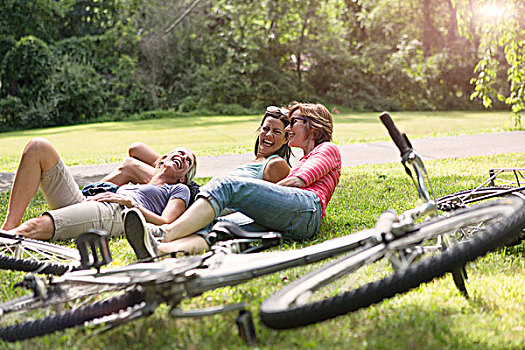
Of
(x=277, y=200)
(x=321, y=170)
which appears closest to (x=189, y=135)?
(x=321, y=170)

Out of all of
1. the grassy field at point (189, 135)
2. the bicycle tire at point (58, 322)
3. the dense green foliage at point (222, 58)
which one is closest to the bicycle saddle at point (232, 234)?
the bicycle tire at point (58, 322)

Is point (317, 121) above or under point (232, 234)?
above

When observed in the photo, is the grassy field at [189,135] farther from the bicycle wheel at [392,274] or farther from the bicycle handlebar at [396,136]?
the bicycle wheel at [392,274]

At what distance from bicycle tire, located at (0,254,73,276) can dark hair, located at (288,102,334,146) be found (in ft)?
6.07

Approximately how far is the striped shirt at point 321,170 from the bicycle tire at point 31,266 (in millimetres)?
1490

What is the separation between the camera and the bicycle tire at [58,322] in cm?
193

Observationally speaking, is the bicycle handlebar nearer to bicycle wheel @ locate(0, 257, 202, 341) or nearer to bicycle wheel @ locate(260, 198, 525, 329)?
bicycle wheel @ locate(260, 198, 525, 329)

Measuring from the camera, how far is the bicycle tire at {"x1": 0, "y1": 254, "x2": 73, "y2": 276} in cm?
283

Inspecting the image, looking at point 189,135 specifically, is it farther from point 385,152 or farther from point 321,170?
point 321,170

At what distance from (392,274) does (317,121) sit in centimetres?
203

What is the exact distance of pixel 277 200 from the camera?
3.18 metres

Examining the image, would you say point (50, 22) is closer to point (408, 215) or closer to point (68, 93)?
point (68, 93)

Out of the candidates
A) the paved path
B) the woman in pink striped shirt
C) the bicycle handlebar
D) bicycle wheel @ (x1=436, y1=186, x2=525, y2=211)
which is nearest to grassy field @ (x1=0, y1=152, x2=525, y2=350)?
bicycle wheel @ (x1=436, y1=186, x2=525, y2=211)

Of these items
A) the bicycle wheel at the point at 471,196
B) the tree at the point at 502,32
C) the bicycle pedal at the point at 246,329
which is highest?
the tree at the point at 502,32
